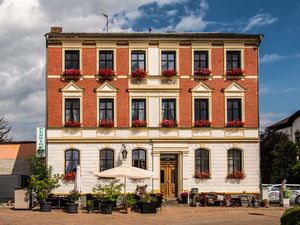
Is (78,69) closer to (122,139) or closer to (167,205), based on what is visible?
(122,139)

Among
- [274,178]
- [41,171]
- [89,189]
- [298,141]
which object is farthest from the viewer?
[298,141]

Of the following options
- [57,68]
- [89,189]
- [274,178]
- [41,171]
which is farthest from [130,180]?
[274,178]

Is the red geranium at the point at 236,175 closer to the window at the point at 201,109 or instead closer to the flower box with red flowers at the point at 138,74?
the window at the point at 201,109

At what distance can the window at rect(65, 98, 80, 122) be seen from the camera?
116 ft

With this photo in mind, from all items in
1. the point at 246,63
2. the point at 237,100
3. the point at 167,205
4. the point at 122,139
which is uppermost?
the point at 246,63

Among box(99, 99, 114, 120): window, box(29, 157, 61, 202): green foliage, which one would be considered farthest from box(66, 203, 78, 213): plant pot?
box(99, 99, 114, 120): window

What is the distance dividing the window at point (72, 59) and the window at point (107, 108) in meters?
2.79

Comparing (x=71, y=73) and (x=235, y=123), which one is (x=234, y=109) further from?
(x=71, y=73)

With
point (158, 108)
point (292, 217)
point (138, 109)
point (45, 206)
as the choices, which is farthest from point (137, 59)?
point (292, 217)

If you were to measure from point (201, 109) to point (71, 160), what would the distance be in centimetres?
884

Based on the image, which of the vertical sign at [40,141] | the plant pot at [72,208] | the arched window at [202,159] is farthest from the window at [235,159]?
the vertical sign at [40,141]

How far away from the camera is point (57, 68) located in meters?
35.4

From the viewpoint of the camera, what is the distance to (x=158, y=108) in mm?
35656

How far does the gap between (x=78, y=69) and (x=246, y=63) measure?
35.4ft
